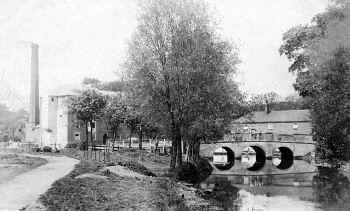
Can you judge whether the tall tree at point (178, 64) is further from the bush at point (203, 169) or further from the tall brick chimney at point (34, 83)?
the bush at point (203, 169)

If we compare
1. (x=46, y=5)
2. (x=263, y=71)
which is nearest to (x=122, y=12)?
(x=46, y=5)

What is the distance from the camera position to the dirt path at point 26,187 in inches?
518

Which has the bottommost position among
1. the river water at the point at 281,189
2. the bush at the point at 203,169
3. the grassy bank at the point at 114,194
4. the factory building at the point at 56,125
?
Result: the river water at the point at 281,189

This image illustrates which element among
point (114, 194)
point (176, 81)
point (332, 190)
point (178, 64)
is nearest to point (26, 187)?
point (114, 194)

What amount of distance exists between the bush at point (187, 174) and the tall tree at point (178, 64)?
78 cm

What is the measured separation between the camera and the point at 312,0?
2541cm

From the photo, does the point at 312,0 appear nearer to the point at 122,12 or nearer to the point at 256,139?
the point at 122,12

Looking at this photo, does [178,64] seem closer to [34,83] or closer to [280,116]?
[34,83]

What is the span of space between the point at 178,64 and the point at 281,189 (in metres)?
10.7

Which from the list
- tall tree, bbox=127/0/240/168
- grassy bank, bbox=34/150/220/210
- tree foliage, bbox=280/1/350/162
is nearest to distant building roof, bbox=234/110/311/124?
tree foliage, bbox=280/1/350/162

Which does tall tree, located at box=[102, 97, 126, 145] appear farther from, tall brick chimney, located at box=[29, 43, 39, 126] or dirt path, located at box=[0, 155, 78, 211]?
dirt path, located at box=[0, 155, 78, 211]

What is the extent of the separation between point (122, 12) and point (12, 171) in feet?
36.5

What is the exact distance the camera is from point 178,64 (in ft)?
86.4

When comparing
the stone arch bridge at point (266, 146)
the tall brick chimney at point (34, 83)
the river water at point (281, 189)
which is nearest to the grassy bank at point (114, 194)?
the river water at point (281, 189)
